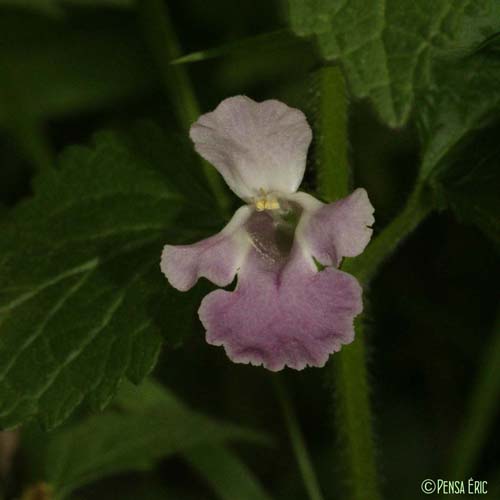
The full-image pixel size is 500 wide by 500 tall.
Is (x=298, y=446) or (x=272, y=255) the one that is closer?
(x=272, y=255)

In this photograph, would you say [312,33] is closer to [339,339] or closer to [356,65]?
[356,65]

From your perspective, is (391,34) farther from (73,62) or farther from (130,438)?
(73,62)

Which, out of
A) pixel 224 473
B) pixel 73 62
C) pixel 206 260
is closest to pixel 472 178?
pixel 206 260

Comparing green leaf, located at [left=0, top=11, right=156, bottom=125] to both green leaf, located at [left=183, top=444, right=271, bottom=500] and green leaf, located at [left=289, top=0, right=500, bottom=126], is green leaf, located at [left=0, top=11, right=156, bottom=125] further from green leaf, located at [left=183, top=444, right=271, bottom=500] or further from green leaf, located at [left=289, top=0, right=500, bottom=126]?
green leaf, located at [left=289, top=0, right=500, bottom=126]

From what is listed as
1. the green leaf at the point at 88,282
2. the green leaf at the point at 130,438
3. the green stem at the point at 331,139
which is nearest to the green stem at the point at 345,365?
the green stem at the point at 331,139

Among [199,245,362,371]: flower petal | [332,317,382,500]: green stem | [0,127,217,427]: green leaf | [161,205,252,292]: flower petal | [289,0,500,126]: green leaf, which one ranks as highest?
[289,0,500,126]: green leaf

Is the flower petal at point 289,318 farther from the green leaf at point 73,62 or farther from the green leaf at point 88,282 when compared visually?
the green leaf at point 73,62

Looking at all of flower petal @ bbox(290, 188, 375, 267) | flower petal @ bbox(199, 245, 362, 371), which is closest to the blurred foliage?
flower petal @ bbox(290, 188, 375, 267)
